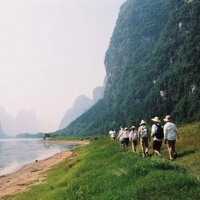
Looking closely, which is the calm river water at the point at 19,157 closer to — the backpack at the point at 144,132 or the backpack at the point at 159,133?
the backpack at the point at 144,132

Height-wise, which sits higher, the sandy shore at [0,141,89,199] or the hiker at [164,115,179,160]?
the hiker at [164,115,179,160]

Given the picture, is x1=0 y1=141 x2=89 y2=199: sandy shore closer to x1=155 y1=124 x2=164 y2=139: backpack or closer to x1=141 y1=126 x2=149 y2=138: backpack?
x1=141 y1=126 x2=149 y2=138: backpack

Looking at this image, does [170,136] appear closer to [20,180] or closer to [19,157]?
[20,180]

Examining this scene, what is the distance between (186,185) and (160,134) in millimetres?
11661

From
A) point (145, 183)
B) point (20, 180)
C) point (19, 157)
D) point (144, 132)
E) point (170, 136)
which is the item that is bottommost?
point (20, 180)

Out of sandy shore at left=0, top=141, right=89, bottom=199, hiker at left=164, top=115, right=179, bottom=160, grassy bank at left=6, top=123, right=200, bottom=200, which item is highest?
hiker at left=164, top=115, right=179, bottom=160

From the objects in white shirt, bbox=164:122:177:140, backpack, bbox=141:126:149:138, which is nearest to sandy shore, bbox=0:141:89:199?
backpack, bbox=141:126:149:138

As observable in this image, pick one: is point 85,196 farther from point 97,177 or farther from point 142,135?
point 142,135

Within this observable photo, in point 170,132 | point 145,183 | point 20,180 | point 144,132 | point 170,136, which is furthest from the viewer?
point 20,180

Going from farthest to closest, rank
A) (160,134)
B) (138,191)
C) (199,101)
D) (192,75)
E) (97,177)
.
A: (192,75) → (199,101) → (160,134) → (97,177) → (138,191)

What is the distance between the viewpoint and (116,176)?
16.4 metres

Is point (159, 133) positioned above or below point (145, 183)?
above

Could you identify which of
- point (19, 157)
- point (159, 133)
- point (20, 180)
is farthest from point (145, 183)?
point (19, 157)

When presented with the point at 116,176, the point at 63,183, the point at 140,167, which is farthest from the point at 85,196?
the point at 63,183
